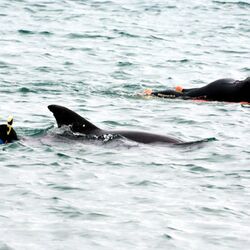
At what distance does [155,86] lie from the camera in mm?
22359

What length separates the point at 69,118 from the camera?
48.3 feet

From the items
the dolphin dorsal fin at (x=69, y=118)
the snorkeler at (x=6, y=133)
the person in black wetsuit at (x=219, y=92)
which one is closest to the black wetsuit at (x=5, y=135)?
the snorkeler at (x=6, y=133)

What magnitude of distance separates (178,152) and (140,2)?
27.9 meters

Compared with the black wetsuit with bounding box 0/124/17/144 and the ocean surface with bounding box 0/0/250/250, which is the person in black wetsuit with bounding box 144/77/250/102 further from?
the black wetsuit with bounding box 0/124/17/144

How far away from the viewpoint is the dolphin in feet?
48.2

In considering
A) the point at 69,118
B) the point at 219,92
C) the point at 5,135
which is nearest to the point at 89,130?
the point at 69,118

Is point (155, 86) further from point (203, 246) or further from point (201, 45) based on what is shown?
point (203, 246)

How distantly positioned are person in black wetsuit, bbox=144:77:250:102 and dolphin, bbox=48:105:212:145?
512 centimetres

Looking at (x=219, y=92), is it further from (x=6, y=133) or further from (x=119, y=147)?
(x=6, y=133)

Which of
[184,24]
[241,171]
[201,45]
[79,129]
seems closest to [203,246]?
[241,171]

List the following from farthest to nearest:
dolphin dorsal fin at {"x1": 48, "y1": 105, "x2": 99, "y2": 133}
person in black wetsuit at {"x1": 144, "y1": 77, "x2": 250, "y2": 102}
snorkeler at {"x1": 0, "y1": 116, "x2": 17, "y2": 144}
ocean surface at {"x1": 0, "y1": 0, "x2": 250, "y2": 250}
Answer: person in black wetsuit at {"x1": 144, "y1": 77, "x2": 250, "y2": 102} < dolphin dorsal fin at {"x1": 48, "y1": 105, "x2": 99, "y2": 133} < snorkeler at {"x1": 0, "y1": 116, "x2": 17, "y2": 144} < ocean surface at {"x1": 0, "y1": 0, "x2": 250, "y2": 250}

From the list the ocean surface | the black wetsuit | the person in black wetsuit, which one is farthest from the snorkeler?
the person in black wetsuit

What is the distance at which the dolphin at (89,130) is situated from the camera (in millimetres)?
14695

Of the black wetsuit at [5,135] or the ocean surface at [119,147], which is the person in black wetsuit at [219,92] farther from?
the black wetsuit at [5,135]
